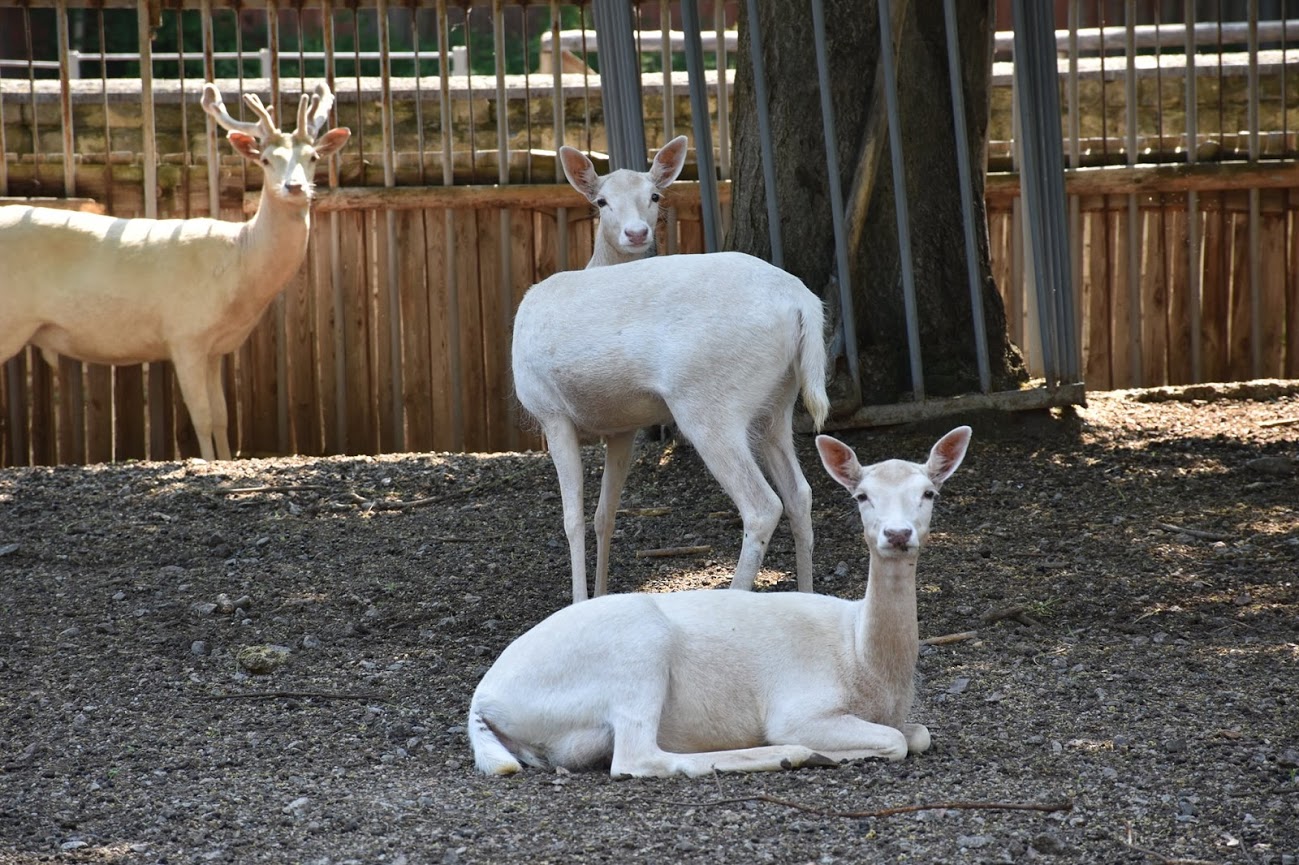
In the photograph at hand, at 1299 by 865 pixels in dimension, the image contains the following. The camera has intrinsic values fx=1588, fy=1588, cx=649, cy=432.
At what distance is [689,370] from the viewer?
5488 millimetres

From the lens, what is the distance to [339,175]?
403 inches

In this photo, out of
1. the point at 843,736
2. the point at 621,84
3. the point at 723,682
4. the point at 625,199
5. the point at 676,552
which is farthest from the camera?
the point at 621,84

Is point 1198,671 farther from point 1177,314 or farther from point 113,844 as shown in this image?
point 1177,314

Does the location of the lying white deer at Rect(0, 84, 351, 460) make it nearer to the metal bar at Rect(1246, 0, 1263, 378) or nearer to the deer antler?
the deer antler

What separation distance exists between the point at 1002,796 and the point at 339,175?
24.3ft

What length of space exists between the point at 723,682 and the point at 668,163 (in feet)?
11.0

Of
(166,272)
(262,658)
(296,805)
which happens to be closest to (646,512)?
(262,658)

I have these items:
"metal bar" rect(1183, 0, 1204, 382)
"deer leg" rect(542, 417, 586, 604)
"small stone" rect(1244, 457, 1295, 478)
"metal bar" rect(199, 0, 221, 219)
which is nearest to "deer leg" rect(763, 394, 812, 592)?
"deer leg" rect(542, 417, 586, 604)

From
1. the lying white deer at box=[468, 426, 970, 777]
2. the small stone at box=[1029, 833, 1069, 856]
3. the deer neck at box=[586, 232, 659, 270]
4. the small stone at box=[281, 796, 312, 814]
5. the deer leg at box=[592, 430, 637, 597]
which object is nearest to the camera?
the small stone at box=[1029, 833, 1069, 856]

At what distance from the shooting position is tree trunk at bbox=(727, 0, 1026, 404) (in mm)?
7562

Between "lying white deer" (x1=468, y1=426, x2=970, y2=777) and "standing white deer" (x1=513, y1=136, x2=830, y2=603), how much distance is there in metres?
0.97

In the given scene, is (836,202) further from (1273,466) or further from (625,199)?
(1273,466)

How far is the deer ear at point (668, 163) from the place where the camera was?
23.1 ft

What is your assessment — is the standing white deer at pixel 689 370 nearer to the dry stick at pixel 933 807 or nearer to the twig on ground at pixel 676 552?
the twig on ground at pixel 676 552
